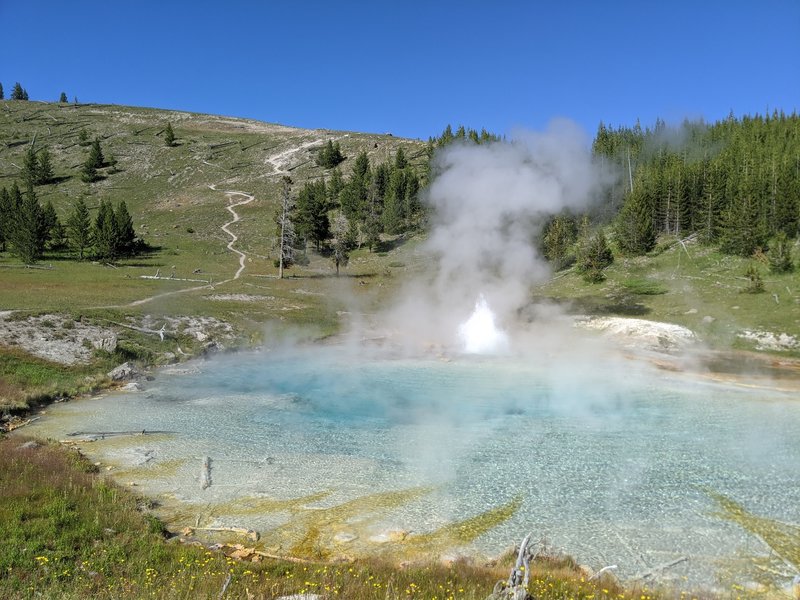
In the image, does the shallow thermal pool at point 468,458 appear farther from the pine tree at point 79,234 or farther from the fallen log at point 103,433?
the pine tree at point 79,234

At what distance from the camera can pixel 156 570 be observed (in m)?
9.57

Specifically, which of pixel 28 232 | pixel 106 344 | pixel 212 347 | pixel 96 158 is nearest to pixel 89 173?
pixel 96 158

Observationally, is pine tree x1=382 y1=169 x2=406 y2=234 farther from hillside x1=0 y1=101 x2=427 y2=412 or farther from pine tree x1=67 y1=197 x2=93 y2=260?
pine tree x1=67 y1=197 x2=93 y2=260

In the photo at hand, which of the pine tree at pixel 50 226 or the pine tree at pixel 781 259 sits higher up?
the pine tree at pixel 50 226

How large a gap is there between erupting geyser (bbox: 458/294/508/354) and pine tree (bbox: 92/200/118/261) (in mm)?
61685

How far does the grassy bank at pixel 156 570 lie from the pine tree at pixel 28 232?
2830 inches

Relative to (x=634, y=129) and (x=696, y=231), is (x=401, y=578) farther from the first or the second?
(x=634, y=129)

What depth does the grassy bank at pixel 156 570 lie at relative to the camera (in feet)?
28.1

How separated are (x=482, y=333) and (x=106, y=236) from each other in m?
65.3

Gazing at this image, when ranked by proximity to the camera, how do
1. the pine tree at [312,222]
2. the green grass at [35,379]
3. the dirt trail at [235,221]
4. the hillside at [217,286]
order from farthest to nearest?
the pine tree at [312,222] → the dirt trail at [235,221] → the hillside at [217,286] → the green grass at [35,379]

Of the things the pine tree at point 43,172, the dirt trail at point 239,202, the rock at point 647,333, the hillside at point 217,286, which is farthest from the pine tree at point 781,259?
the pine tree at point 43,172

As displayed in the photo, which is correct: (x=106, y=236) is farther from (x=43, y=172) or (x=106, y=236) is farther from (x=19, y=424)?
(x=43, y=172)

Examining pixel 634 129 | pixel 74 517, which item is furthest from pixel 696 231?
pixel 74 517

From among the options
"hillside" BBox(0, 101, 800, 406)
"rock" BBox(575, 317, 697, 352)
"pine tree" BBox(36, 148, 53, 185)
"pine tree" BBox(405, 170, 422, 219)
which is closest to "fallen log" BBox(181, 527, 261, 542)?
"hillside" BBox(0, 101, 800, 406)
